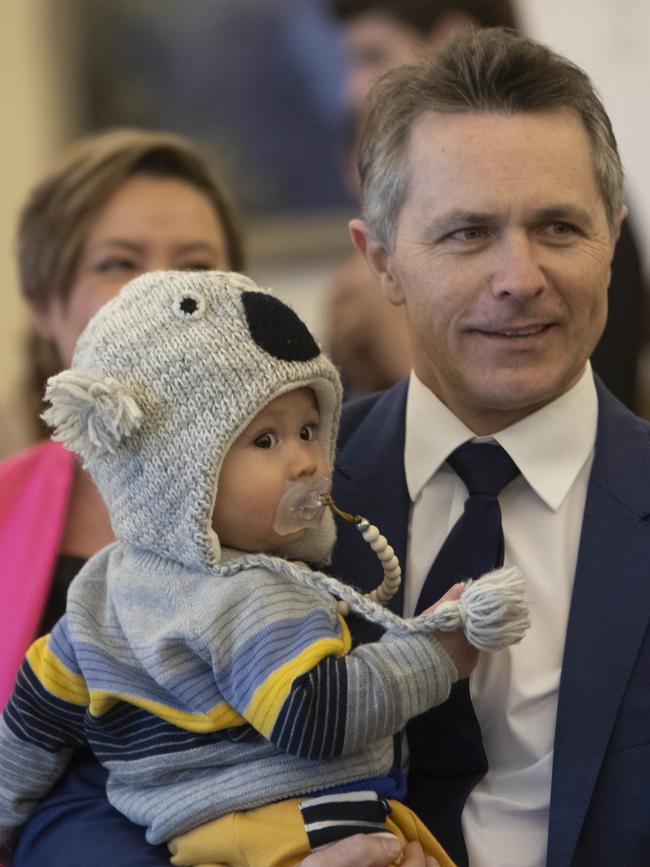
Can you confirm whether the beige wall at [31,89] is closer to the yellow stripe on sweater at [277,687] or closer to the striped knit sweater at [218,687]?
the striped knit sweater at [218,687]

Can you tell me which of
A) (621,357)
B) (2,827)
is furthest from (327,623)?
(621,357)

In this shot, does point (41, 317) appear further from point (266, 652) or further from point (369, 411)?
point (266, 652)

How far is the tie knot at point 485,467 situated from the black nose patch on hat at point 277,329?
1.11 ft

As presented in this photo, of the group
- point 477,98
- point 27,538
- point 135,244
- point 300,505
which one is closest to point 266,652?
point 300,505

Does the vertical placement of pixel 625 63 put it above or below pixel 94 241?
above

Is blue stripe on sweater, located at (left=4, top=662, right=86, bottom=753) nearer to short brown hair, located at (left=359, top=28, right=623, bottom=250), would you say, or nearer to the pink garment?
the pink garment

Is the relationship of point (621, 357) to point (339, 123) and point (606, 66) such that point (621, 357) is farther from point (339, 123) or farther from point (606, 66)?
point (339, 123)

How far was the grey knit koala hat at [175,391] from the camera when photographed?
1.45 metres

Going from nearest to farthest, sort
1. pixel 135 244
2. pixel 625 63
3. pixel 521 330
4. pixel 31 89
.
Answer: pixel 521 330 < pixel 135 244 < pixel 625 63 < pixel 31 89

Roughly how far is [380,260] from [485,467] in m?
0.38

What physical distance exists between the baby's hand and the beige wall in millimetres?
3958

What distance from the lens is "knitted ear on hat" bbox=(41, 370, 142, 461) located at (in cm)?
144

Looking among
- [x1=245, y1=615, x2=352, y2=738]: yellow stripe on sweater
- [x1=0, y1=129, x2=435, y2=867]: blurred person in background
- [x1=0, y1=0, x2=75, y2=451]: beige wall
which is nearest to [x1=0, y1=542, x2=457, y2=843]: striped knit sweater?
[x1=245, y1=615, x2=352, y2=738]: yellow stripe on sweater

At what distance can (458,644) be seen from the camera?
1.47 m
